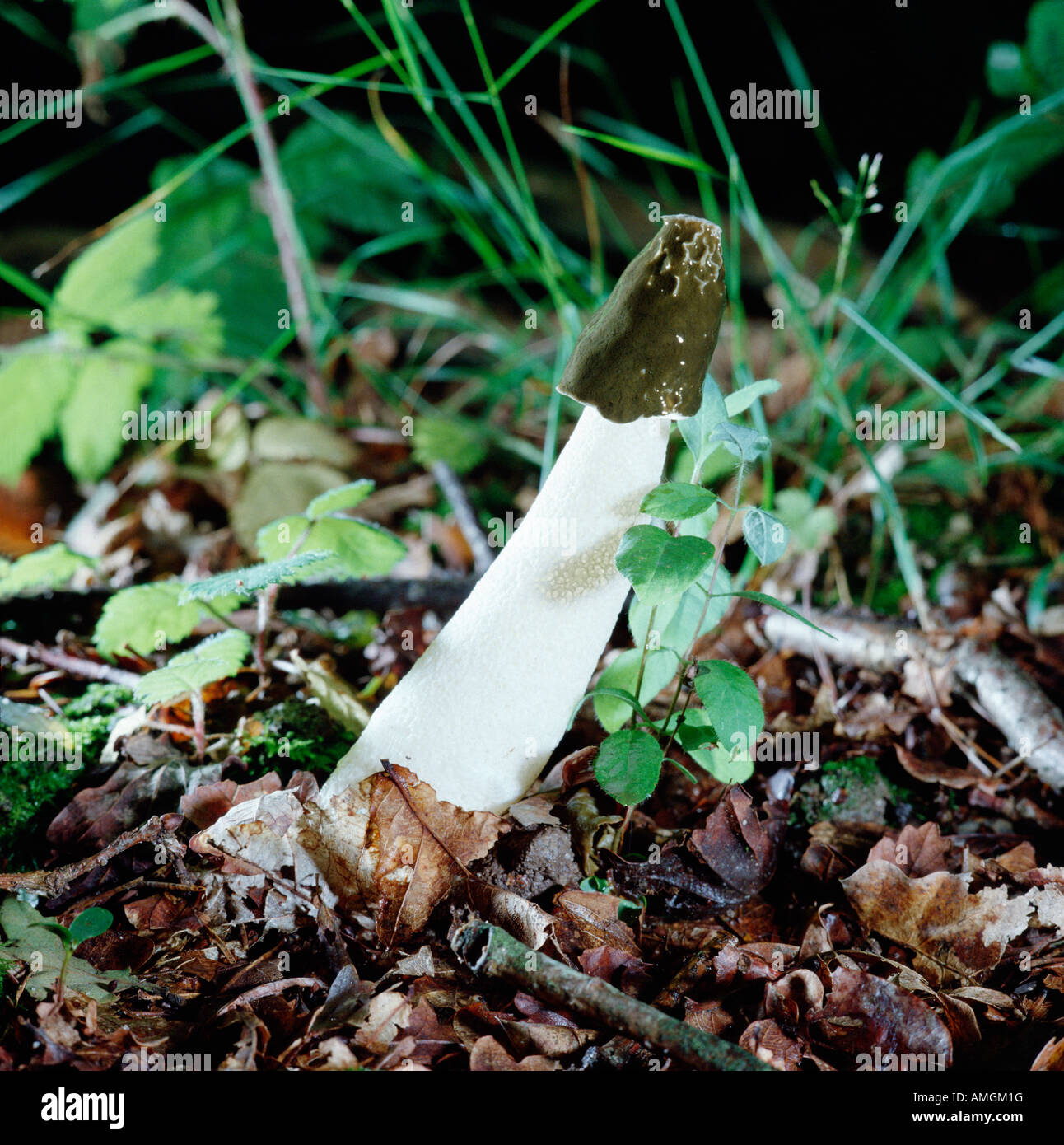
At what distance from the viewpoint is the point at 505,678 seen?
1.99 metres

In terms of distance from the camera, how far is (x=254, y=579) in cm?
189

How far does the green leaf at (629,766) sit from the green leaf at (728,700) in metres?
0.16

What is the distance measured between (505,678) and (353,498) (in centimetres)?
74

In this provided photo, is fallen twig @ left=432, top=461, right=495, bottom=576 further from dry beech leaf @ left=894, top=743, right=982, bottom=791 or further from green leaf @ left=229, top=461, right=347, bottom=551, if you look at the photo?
dry beech leaf @ left=894, top=743, right=982, bottom=791

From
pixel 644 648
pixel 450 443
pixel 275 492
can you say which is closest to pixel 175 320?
pixel 275 492

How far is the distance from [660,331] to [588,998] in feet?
4.36

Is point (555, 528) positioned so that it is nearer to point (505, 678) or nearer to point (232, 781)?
point (505, 678)

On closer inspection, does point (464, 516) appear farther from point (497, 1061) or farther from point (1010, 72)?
point (1010, 72)

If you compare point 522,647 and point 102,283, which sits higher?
point 102,283

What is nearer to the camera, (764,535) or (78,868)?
(764,535)

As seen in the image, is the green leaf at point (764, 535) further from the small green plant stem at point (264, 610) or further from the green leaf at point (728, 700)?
the small green plant stem at point (264, 610)

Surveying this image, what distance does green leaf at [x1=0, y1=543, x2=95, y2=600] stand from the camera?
2.34 meters
